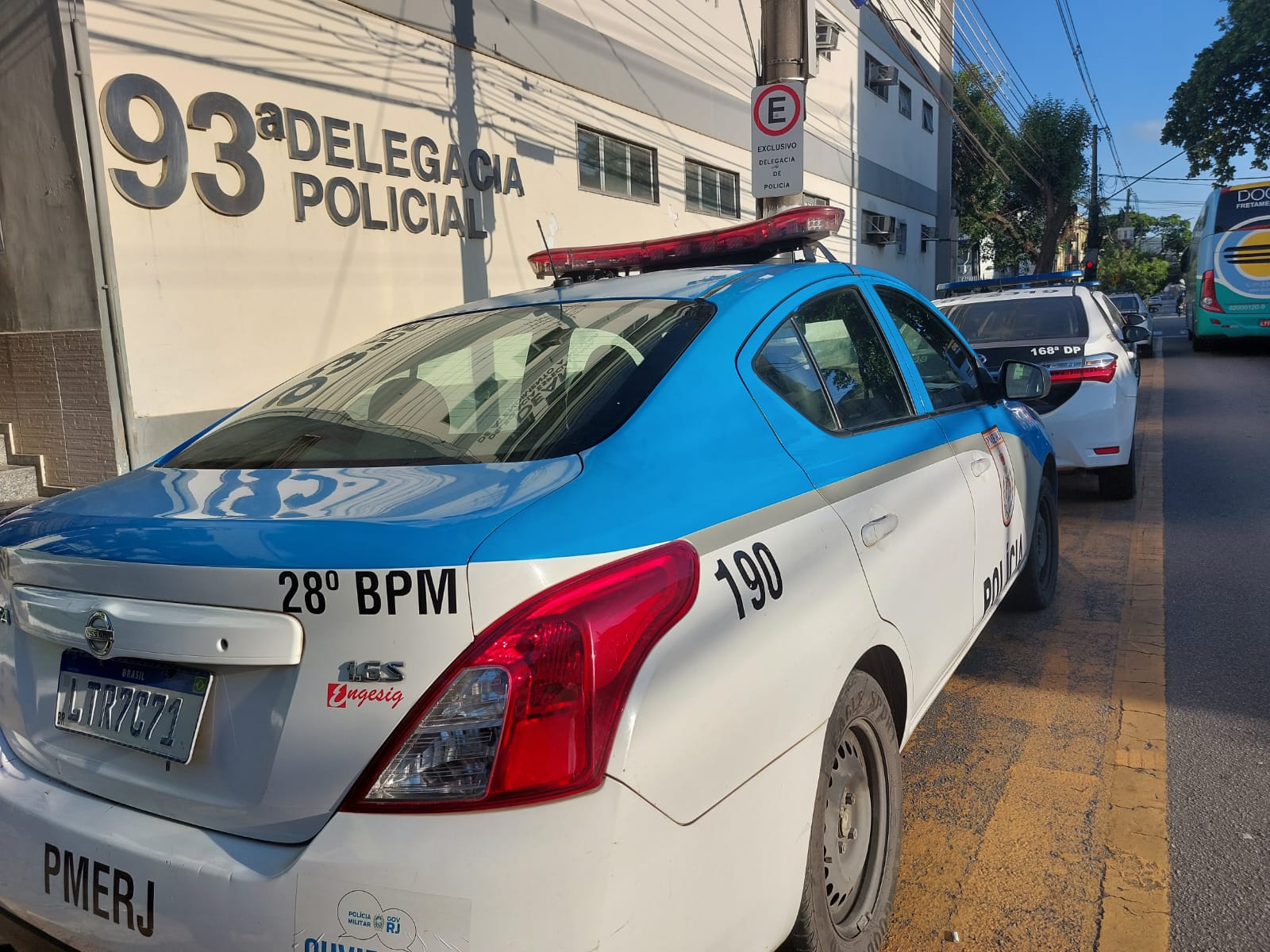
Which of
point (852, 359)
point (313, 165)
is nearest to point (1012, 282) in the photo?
point (313, 165)

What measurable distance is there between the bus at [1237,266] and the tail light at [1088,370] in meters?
16.6

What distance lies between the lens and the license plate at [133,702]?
5.28 ft

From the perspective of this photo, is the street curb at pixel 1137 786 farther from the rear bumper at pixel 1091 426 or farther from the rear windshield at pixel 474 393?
the rear windshield at pixel 474 393

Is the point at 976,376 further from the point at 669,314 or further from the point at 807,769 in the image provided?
the point at 807,769

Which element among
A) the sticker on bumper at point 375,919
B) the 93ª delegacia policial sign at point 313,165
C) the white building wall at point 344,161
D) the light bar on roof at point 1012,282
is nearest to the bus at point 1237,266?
the light bar on roof at point 1012,282

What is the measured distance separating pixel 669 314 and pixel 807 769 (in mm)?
1151

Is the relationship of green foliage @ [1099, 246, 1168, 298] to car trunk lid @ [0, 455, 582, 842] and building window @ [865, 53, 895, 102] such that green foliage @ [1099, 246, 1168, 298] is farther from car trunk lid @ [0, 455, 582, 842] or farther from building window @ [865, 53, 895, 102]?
car trunk lid @ [0, 455, 582, 842]

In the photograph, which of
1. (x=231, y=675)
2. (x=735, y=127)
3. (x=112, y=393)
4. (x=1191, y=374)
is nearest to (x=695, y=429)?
(x=231, y=675)

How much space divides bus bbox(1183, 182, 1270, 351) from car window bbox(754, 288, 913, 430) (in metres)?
21.0

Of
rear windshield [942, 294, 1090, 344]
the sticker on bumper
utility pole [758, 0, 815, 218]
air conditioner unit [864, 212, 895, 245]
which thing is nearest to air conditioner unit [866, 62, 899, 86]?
air conditioner unit [864, 212, 895, 245]

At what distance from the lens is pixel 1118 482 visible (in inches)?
283

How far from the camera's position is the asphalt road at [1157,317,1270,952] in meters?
2.54

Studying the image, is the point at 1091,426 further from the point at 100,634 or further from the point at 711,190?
the point at 711,190

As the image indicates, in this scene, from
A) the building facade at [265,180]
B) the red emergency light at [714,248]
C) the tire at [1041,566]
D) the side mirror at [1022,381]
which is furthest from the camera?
the building facade at [265,180]
